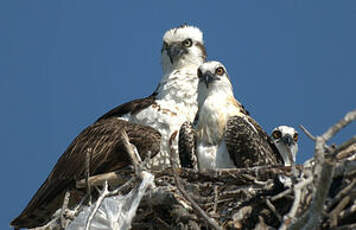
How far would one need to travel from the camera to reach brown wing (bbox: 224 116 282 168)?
8.02 metres

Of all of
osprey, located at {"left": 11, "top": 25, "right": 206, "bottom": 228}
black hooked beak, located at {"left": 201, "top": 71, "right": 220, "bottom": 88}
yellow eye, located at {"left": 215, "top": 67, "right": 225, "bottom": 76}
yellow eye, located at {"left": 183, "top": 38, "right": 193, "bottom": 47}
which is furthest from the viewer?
yellow eye, located at {"left": 183, "top": 38, "right": 193, "bottom": 47}

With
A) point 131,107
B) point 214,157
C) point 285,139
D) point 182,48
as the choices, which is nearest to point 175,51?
point 182,48

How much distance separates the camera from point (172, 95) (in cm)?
978

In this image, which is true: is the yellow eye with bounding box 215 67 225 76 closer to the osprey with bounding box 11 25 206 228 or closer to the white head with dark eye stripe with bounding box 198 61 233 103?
the white head with dark eye stripe with bounding box 198 61 233 103

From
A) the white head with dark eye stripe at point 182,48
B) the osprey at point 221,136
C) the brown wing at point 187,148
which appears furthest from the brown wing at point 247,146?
the white head with dark eye stripe at point 182,48

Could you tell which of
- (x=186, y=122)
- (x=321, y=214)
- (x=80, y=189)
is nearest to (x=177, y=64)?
(x=186, y=122)

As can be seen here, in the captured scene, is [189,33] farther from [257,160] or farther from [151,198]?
[151,198]

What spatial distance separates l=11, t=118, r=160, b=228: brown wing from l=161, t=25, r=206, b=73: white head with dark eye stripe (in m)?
1.89

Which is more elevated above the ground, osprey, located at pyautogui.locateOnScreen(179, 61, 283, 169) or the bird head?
the bird head

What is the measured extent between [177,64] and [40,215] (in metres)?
3.20

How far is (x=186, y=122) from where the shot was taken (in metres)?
8.77

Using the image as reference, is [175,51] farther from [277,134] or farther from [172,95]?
[277,134]

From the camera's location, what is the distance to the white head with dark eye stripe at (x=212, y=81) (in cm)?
906

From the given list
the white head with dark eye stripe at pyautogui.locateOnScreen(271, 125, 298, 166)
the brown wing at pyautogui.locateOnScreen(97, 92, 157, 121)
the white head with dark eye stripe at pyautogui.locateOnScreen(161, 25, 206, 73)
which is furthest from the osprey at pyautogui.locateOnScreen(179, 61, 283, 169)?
the white head with dark eye stripe at pyautogui.locateOnScreen(271, 125, 298, 166)
